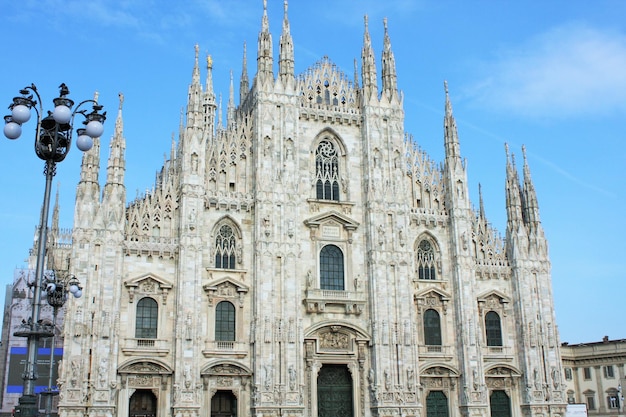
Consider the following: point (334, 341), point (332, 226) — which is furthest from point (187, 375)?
point (332, 226)

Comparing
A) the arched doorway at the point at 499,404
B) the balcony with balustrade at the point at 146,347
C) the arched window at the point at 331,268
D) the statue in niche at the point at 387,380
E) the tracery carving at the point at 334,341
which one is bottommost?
the arched doorway at the point at 499,404

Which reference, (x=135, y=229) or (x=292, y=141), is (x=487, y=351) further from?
(x=135, y=229)

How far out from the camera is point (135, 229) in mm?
37500

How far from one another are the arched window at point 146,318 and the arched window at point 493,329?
63.9ft

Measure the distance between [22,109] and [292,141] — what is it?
86.1 ft

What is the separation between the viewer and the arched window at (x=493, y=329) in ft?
140

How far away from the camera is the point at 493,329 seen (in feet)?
141

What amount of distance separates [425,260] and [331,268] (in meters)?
6.10

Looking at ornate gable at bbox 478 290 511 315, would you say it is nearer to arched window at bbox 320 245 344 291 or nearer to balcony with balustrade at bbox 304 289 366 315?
balcony with balustrade at bbox 304 289 366 315

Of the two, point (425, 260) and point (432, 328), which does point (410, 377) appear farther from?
point (425, 260)

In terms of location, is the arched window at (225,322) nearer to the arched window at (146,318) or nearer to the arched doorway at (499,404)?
the arched window at (146,318)

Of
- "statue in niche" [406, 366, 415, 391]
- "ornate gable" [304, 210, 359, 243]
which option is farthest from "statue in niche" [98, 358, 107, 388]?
"statue in niche" [406, 366, 415, 391]

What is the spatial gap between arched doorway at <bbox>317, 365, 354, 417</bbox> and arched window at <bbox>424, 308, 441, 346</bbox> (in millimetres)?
5349

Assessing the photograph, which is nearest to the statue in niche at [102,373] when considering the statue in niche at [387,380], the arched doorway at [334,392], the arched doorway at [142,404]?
the arched doorway at [142,404]
